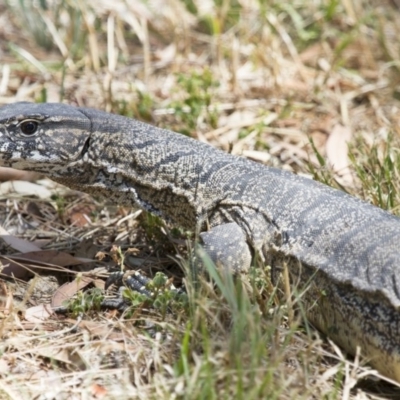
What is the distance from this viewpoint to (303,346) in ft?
13.1

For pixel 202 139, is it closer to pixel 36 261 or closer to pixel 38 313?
pixel 36 261

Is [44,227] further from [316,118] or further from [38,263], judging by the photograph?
[316,118]

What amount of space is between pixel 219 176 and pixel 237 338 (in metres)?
1.59

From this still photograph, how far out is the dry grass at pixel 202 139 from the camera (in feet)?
12.1

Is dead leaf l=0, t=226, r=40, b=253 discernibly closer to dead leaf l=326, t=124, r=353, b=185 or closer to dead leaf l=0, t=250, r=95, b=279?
dead leaf l=0, t=250, r=95, b=279

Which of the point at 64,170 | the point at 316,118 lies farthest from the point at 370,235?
the point at 316,118

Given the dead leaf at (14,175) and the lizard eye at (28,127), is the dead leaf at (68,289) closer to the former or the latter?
the lizard eye at (28,127)

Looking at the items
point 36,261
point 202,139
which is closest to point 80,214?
point 36,261

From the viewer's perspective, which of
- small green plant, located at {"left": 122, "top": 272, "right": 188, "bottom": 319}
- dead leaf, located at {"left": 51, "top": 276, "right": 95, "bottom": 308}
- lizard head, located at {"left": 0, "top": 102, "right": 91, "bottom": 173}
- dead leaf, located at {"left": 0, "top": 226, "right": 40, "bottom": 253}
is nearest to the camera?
small green plant, located at {"left": 122, "top": 272, "right": 188, "bottom": 319}

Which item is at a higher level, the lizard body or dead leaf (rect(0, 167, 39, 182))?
the lizard body

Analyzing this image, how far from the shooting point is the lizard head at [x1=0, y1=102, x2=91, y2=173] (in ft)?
16.3

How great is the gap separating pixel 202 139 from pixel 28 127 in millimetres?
2217

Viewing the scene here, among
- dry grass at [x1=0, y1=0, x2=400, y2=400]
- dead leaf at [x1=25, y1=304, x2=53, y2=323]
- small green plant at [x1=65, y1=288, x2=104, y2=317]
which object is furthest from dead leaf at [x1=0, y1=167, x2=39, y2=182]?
small green plant at [x1=65, y1=288, x2=104, y2=317]

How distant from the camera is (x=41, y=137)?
5.03 metres
